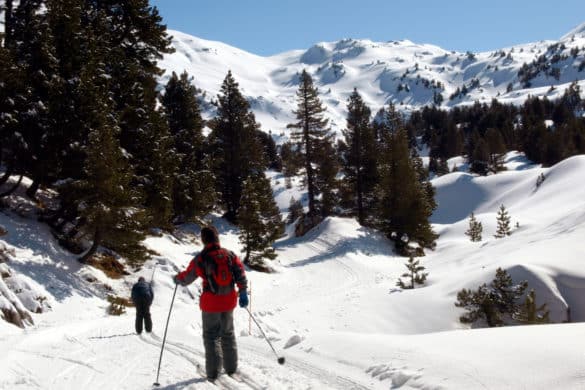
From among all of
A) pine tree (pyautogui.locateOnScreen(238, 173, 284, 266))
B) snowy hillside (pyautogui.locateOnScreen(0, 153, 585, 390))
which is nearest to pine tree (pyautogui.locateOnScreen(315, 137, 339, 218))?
snowy hillside (pyautogui.locateOnScreen(0, 153, 585, 390))

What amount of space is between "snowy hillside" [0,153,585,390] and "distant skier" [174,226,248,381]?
375 millimetres

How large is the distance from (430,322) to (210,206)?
842 inches

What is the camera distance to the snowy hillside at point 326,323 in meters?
6.33

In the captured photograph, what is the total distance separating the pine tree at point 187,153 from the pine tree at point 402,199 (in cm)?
1297

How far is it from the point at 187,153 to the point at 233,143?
7233 millimetres

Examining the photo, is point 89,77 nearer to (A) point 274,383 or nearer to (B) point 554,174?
(A) point 274,383

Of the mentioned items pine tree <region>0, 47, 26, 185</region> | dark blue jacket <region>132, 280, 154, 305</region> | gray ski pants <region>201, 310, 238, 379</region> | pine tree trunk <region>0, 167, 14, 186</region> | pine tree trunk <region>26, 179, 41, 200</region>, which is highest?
pine tree <region>0, 47, 26, 185</region>

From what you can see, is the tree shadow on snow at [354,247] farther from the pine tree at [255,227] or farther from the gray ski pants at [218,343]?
the gray ski pants at [218,343]

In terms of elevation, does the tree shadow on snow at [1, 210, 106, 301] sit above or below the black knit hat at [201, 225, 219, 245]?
below

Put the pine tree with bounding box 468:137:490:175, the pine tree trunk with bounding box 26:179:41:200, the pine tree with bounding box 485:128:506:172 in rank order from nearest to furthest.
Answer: the pine tree trunk with bounding box 26:179:41:200, the pine tree with bounding box 468:137:490:175, the pine tree with bounding box 485:128:506:172

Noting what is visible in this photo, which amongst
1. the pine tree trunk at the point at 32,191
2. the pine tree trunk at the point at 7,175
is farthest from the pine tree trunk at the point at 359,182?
the pine tree trunk at the point at 7,175

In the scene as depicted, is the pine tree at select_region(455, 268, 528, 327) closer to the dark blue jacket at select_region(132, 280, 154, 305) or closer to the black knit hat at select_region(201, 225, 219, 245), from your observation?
the dark blue jacket at select_region(132, 280, 154, 305)

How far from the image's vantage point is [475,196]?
202ft

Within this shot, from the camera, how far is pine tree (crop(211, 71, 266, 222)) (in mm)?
39125
